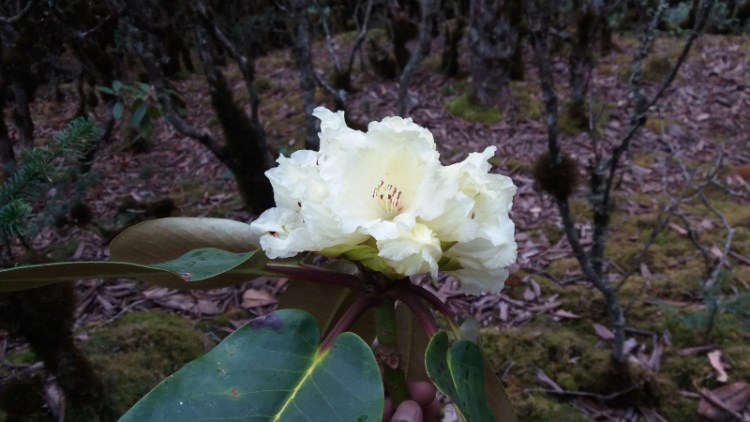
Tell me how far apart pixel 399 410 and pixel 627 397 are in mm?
1637

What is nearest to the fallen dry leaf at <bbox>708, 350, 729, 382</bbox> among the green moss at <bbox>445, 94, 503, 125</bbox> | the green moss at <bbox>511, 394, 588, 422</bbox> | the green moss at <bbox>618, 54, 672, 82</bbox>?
the green moss at <bbox>511, 394, 588, 422</bbox>

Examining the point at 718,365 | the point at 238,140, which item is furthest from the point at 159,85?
the point at 718,365

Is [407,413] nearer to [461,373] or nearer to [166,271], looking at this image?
[461,373]

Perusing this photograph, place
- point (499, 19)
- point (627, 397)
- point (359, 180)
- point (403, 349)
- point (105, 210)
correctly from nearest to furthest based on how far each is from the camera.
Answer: point (359, 180), point (403, 349), point (627, 397), point (105, 210), point (499, 19)

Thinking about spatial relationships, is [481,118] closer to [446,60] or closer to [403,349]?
[446,60]

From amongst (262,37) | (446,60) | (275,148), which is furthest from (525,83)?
(262,37)

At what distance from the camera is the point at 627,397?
223cm

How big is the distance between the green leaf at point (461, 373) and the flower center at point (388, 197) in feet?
0.71

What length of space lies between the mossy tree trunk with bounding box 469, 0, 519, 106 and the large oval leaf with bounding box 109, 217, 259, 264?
413 centimetres

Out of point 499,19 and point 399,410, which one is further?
point 499,19

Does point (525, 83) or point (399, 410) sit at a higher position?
point (399, 410)

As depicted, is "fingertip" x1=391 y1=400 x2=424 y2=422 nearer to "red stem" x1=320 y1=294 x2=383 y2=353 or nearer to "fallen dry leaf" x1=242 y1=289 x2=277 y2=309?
"red stem" x1=320 y1=294 x2=383 y2=353

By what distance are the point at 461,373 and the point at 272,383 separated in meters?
0.27

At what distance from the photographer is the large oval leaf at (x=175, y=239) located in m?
1.03
